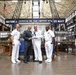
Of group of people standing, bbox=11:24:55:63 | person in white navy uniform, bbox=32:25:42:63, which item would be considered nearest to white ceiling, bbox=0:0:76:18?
group of people standing, bbox=11:24:55:63

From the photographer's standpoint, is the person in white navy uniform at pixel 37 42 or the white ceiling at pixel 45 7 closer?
the person in white navy uniform at pixel 37 42

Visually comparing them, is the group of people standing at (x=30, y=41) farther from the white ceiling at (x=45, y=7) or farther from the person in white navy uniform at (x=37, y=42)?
the white ceiling at (x=45, y=7)

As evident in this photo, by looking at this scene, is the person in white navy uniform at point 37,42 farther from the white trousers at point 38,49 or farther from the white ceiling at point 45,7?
the white ceiling at point 45,7

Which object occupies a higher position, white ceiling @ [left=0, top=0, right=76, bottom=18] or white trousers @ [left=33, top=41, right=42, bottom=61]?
white ceiling @ [left=0, top=0, right=76, bottom=18]

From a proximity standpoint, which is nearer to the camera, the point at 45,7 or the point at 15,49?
the point at 15,49

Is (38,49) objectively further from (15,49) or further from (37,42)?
(15,49)

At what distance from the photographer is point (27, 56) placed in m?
9.59

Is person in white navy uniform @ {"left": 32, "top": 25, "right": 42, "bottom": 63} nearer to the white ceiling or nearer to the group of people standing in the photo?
the group of people standing

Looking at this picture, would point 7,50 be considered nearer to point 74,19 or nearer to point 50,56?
point 50,56

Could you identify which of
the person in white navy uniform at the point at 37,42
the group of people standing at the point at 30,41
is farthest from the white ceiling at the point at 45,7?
the person in white navy uniform at the point at 37,42

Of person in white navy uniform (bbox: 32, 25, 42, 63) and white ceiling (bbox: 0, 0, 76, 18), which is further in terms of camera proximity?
white ceiling (bbox: 0, 0, 76, 18)

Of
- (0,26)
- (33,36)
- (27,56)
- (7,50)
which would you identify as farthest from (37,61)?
(0,26)

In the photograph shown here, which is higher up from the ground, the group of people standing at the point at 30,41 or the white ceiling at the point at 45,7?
the white ceiling at the point at 45,7

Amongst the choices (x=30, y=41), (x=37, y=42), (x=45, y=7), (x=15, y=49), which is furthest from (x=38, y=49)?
(x=45, y=7)
